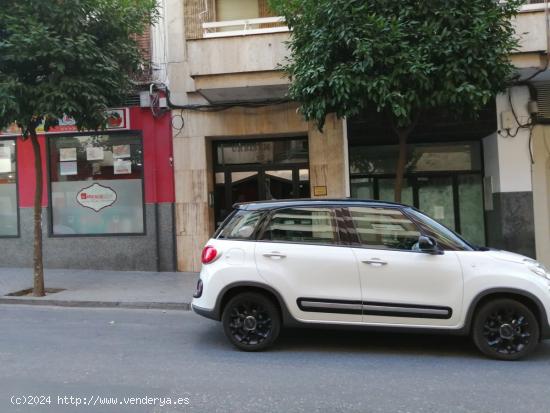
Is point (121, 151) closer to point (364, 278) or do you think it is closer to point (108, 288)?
point (108, 288)

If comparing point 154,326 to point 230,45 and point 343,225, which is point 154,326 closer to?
point 343,225

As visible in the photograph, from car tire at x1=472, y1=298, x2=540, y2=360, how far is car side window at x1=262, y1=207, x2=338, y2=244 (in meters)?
1.79

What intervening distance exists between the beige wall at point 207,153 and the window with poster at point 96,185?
101 centimetres

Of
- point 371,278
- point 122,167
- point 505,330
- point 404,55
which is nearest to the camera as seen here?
point 505,330

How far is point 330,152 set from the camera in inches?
455

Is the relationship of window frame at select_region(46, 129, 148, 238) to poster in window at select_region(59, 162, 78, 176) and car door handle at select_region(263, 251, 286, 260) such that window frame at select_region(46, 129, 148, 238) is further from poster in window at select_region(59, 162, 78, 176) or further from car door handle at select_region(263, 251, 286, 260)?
car door handle at select_region(263, 251, 286, 260)

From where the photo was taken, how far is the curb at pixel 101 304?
862cm

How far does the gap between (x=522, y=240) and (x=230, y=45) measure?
7.24m

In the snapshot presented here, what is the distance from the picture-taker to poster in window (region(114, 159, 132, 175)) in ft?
40.0

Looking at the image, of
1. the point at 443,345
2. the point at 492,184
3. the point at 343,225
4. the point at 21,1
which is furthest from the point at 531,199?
the point at 21,1

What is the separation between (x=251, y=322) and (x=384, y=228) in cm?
183

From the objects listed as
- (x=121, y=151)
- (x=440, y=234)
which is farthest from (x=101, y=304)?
(x=440, y=234)

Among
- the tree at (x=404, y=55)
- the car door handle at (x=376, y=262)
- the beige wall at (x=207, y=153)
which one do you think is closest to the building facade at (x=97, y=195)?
the beige wall at (x=207, y=153)

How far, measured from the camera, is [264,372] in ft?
17.1
